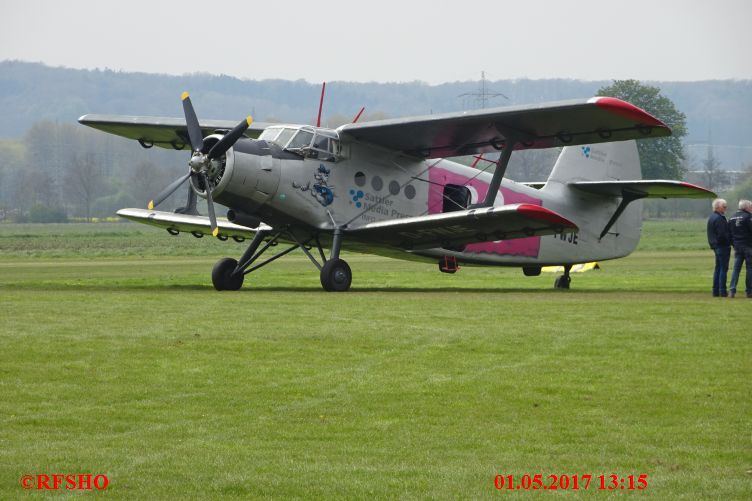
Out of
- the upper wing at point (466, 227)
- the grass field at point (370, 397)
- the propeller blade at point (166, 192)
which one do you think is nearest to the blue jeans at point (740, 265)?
the grass field at point (370, 397)

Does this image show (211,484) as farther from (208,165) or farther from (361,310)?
(208,165)

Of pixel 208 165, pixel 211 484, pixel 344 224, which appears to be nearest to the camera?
pixel 211 484

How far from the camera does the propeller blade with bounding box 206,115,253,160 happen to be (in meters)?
21.5

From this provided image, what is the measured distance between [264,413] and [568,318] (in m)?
7.59

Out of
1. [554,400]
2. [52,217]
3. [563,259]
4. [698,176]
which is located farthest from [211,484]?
[698,176]

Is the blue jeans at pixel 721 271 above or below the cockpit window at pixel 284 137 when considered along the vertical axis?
below

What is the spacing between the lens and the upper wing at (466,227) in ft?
72.6

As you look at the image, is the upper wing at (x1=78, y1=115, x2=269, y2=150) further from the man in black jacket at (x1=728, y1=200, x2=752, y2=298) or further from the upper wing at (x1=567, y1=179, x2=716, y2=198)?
the man in black jacket at (x1=728, y1=200, x2=752, y2=298)

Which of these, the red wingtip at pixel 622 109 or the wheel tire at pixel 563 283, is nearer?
the red wingtip at pixel 622 109

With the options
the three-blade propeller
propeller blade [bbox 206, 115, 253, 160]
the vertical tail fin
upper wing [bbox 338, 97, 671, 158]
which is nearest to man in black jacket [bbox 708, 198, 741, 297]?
upper wing [bbox 338, 97, 671, 158]

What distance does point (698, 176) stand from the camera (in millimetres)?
172500

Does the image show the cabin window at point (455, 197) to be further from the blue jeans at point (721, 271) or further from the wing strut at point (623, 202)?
the blue jeans at point (721, 271)

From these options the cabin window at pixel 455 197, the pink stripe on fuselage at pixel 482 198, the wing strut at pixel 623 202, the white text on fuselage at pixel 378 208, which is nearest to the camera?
the white text on fuselage at pixel 378 208

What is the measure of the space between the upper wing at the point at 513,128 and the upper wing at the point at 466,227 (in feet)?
5.61
